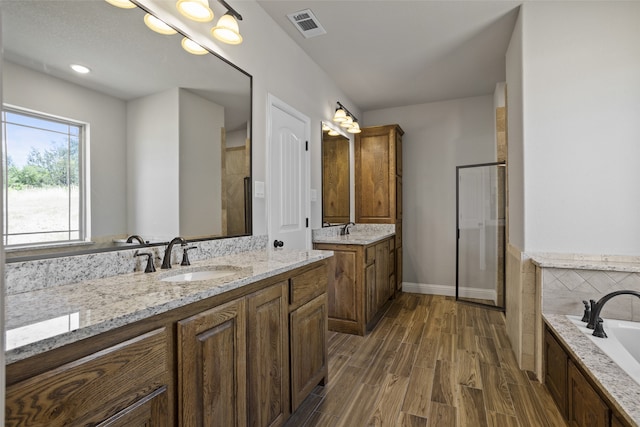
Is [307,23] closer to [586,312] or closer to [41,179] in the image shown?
[41,179]

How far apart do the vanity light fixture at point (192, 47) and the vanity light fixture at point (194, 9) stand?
191 millimetres

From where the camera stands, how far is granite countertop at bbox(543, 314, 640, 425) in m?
1.16

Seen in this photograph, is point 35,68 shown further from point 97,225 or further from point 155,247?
point 155,247

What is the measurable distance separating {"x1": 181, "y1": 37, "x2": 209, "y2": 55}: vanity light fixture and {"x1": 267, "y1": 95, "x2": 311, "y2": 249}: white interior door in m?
0.70

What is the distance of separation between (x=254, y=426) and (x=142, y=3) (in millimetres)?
1993

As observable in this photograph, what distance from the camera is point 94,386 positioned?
82 centimetres

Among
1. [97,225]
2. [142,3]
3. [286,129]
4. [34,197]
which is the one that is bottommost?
[97,225]

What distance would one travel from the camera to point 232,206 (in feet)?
6.90

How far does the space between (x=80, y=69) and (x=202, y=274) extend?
1038 millimetres

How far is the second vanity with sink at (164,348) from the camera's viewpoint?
2.45ft

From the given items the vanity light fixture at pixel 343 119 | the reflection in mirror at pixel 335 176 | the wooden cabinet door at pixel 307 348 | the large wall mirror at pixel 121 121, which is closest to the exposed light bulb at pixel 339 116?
the vanity light fixture at pixel 343 119

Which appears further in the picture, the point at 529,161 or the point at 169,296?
the point at 529,161

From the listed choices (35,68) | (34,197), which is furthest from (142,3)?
(34,197)

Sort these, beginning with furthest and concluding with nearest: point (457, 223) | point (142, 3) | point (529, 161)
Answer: point (457, 223), point (529, 161), point (142, 3)
